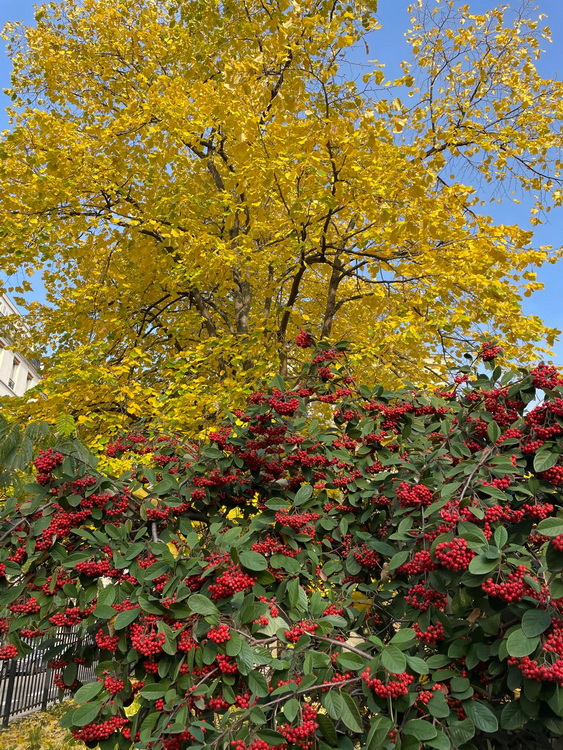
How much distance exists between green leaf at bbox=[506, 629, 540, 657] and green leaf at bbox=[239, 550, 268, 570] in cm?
93

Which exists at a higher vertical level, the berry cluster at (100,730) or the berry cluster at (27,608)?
the berry cluster at (27,608)

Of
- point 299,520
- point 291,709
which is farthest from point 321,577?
point 291,709

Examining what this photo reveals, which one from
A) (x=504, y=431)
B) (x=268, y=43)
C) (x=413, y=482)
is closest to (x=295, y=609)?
(x=413, y=482)

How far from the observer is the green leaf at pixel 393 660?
5.30 ft

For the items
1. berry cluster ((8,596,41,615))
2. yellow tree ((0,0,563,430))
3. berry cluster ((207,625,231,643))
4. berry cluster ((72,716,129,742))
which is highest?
yellow tree ((0,0,563,430))

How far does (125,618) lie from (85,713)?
0.35 meters

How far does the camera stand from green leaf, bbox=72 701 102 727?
6.15ft

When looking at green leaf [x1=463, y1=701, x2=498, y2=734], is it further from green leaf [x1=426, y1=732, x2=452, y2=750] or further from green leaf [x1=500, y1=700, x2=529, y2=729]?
green leaf [x1=426, y1=732, x2=452, y2=750]

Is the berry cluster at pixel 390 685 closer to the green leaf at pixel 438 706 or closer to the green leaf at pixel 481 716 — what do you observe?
the green leaf at pixel 438 706

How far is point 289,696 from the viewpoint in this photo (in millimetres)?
1719

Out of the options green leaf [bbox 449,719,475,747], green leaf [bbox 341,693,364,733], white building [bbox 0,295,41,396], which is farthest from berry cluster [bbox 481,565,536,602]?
white building [bbox 0,295,41,396]

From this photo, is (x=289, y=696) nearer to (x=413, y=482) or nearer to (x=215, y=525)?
(x=215, y=525)

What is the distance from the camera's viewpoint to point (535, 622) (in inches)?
60.4

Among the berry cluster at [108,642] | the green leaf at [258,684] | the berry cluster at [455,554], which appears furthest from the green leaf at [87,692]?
the berry cluster at [455,554]
